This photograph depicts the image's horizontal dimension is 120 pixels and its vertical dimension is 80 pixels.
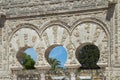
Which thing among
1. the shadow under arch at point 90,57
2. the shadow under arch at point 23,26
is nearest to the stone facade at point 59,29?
the shadow under arch at point 23,26

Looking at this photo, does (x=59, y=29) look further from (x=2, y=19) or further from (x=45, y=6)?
(x=2, y=19)

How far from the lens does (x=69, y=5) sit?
10977 mm

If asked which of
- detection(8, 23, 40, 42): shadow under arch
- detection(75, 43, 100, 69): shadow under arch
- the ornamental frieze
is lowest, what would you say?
Result: detection(75, 43, 100, 69): shadow under arch

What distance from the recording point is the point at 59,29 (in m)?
11.1

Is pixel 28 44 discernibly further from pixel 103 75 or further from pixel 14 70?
pixel 103 75

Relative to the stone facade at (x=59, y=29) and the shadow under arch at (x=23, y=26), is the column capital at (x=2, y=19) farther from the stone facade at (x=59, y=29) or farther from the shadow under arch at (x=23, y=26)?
the shadow under arch at (x=23, y=26)

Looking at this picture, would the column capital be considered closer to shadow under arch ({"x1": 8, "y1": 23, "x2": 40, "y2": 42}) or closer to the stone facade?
the stone facade

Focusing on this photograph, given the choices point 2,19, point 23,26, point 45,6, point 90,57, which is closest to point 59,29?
point 45,6

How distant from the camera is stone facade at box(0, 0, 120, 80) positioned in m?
10.3

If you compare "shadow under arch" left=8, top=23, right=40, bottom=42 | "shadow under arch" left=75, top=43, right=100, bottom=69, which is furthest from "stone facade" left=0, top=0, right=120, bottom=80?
"shadow under arch" left=75, top=43, right=100, bottom=69

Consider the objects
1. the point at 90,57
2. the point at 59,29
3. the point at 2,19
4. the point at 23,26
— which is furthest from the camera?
the point at 90,57

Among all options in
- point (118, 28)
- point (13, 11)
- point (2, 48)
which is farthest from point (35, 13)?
point (118, 28)

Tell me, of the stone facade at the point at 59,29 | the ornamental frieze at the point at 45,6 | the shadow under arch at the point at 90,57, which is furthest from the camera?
the shadow under arch at the point at 90,57

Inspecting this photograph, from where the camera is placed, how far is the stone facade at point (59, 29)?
10.3 m
